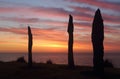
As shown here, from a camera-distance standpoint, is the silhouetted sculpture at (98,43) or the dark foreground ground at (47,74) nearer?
the dark foreground ground at (47,74)

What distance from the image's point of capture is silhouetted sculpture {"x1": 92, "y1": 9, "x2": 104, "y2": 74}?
1300 inches

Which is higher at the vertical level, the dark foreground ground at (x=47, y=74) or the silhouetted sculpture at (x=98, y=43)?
the silhouetted sculpture at (x=98, y=43)

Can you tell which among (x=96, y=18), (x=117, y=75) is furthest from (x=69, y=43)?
(x=117, y=75)

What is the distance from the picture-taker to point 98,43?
33.2 m

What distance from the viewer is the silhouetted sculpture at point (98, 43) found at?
108 feet

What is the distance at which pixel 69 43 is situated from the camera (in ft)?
129

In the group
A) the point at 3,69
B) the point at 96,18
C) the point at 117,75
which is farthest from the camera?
the point at 3,69

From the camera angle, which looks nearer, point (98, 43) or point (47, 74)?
point (47, 74)

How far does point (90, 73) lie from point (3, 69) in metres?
10.9

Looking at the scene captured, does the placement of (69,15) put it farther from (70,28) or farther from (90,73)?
(90,73)

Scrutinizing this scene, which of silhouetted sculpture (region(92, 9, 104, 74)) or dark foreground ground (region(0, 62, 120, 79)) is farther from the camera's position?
silhouetted sculpture (region(92, 9, 104, 74))

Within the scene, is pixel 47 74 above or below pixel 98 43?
below

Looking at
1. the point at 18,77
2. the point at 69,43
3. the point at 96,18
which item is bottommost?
the point at 18,77

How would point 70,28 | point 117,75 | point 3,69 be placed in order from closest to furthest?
point 117,75
point 3,69
point 70,28
